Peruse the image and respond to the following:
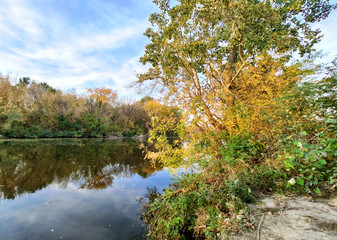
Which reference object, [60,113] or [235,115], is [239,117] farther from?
→ [60,113]

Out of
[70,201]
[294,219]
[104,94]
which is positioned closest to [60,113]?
[104,94]

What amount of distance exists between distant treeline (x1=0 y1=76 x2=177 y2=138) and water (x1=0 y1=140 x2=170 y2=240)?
9.30 metres

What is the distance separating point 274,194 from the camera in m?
3.41

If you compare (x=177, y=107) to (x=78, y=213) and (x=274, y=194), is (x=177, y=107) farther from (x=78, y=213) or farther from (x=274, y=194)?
(x=78, y=213)

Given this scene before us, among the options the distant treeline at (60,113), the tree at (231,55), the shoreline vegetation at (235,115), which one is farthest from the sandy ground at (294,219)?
the distant treeline at (60,113)

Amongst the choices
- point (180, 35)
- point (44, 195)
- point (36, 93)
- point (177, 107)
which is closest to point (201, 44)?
point (180, 35)

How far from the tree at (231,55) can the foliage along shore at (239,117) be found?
3 cm

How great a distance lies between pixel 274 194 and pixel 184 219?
6.34ft

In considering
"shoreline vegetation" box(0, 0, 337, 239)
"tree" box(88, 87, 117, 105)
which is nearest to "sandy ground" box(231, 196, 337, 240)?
"shoreline vegetation" box(0, 0, 337, 239)

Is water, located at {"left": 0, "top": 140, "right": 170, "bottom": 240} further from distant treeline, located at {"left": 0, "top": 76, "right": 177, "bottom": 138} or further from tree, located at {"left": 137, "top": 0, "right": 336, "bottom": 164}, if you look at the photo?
distant treeline, located at {"left": 0, "top": 76, "right": 177, "bottom": 138}

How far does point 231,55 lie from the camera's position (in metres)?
6.20

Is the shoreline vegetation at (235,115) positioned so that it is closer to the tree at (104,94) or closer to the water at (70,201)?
the water at (70,201)

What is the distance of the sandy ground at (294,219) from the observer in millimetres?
2188

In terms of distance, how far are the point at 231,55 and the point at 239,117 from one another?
3.04 meters
